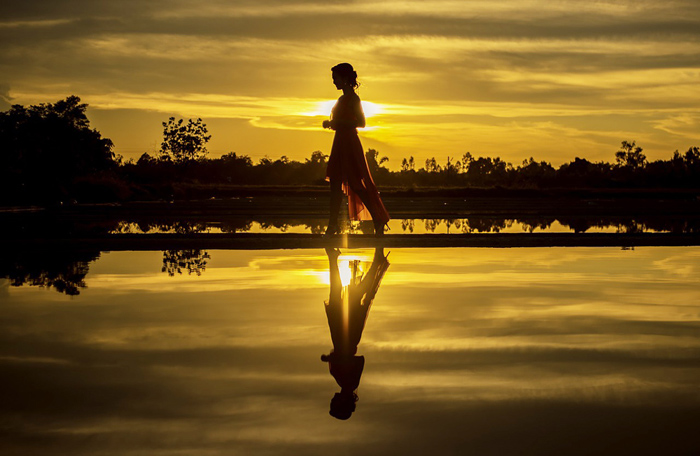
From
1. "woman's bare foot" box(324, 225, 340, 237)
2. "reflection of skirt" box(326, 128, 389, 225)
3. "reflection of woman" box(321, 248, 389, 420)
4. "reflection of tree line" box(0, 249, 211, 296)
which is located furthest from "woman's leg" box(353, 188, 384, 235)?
"reflection of woman" box(321, 248, 389, 420)

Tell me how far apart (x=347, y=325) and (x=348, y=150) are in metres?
7.65

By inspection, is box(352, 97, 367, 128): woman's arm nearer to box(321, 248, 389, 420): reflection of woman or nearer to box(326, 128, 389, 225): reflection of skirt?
box(326, 128, 389, 225): reflection of skirt

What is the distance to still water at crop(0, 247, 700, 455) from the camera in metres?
3.65

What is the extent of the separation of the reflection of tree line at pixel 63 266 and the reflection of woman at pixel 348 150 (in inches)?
88.7

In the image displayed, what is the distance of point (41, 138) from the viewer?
55250 mm

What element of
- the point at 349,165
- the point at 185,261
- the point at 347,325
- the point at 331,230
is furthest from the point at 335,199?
the point at 347,325

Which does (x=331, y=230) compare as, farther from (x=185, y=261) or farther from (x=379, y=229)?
(x=185, y=261)

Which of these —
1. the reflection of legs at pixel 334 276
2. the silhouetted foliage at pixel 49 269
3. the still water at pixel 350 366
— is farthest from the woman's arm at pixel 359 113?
the still water at pixel 350 366

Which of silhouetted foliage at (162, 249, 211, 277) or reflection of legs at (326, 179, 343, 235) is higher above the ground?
reflection of legs at (326, 179, 343, 235)

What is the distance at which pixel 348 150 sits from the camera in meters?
13.7

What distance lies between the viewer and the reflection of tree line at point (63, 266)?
9016 millimetres

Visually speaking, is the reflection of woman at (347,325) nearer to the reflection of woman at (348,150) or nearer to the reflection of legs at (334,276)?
the reflection of legs at (334,276)

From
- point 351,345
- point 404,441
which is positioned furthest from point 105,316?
point 404,441

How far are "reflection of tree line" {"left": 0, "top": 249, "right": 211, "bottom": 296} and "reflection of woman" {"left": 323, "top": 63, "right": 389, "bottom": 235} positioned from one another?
2.25 meters
